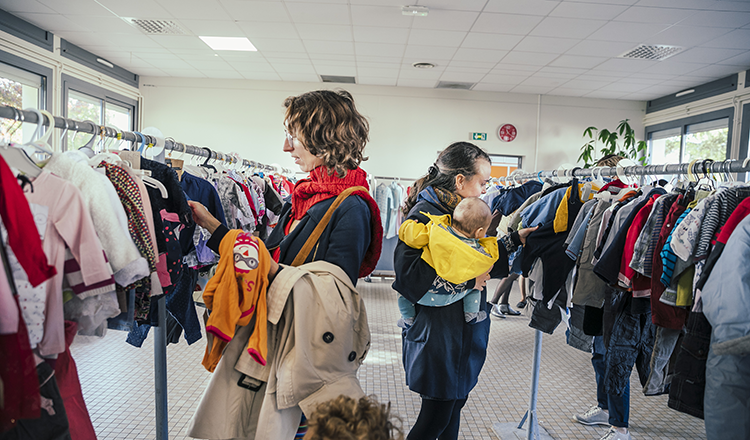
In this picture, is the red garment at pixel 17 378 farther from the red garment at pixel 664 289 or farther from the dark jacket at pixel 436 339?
the red garment at pixel 664 289

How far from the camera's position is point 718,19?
4.35 m

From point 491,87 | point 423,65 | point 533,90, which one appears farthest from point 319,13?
point 533,90

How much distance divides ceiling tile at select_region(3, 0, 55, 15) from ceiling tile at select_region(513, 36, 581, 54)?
537 centimetres

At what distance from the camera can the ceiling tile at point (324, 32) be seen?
503cm

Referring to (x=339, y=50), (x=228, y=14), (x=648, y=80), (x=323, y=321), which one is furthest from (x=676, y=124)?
(x=323, y=321)

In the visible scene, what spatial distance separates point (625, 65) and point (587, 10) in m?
2.16

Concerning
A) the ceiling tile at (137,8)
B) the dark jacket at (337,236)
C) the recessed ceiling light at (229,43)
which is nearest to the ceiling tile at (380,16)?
the recessed ceiling light at (229,43)

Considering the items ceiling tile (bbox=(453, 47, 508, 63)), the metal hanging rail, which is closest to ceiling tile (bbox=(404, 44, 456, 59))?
ceiling tile (bbox=(453, 47, 508, 63))

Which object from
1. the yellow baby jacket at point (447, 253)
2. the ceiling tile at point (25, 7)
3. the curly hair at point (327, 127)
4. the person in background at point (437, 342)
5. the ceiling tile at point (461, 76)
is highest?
the ceiling tile at point (461, 76)

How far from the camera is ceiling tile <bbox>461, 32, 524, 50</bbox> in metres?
5.10

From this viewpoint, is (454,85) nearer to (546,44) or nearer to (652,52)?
(546,44)

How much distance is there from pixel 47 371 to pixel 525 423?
240 centimetres

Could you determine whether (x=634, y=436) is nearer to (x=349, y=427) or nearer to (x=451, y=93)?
(x=349, y=427)

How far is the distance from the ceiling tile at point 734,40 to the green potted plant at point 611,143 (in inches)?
78.5
